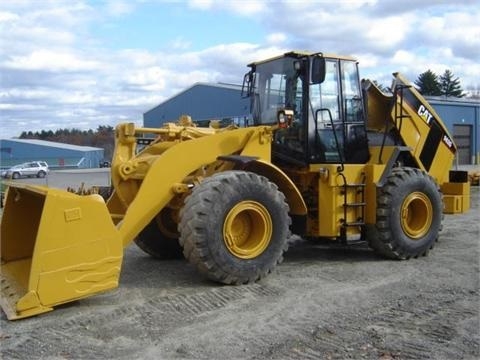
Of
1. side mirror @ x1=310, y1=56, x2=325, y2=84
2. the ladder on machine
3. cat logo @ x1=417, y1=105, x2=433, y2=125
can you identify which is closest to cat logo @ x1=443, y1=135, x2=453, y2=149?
cat logo @ x1=417, y1=105, x2=433, y2=125

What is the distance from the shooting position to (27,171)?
4338 cm

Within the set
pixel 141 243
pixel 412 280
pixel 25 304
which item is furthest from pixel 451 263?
pixel 25 304

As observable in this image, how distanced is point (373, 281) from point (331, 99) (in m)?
2.46

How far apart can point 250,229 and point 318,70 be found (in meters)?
2.17

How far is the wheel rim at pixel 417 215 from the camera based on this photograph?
25.4 feet

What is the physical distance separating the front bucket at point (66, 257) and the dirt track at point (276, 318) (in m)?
0.18

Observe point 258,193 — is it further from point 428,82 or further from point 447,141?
point 428,82

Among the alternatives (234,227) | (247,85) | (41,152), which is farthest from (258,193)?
(41,152)

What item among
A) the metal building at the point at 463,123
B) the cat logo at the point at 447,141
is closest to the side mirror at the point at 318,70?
the cat logo at the point at 447,141

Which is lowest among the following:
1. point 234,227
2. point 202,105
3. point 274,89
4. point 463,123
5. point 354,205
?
point 234,227

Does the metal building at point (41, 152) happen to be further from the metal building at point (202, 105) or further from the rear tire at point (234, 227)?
the rear tire at point (234, 227)

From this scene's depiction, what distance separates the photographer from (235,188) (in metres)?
6.19

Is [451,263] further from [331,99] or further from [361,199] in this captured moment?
[331,99]

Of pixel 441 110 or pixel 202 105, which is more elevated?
pixel 202 105
